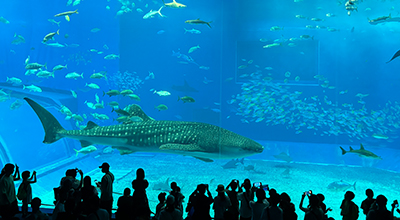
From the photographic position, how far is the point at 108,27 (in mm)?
15492

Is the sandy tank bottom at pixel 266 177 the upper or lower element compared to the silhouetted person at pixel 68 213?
lower

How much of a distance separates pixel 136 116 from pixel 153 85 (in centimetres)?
1048

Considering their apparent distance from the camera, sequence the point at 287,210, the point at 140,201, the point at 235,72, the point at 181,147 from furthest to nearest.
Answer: the point at 235,72
the point at 181,147
the point at 140,201
the point at 287,210

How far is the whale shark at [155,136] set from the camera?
432cm

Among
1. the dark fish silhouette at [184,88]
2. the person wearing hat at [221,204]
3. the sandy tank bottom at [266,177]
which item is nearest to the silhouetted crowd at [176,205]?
the person wearing hat at [221,204]

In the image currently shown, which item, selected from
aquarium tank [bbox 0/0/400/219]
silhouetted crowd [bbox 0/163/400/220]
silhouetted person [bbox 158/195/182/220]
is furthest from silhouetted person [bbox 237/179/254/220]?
aquarium tank [bbox 0/0/400/219]

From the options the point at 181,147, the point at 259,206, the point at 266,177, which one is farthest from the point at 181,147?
the point at 266,177

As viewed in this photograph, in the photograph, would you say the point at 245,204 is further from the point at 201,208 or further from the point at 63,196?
the point at 63,196

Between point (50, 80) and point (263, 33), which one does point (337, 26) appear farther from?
point (50, 80)

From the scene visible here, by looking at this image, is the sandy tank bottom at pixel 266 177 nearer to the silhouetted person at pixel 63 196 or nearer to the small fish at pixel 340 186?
the small fish at pixel 340 186

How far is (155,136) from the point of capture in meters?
4.51

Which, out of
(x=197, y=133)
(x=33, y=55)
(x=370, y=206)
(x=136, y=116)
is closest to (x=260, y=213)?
(x=370, y=206)

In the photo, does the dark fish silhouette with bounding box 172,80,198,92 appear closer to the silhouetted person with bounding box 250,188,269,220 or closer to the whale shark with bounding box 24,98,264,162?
the whale shark with bounding box 24,98,264,162

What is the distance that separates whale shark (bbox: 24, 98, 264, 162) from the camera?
4.32 m
